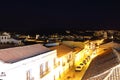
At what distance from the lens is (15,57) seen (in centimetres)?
2503

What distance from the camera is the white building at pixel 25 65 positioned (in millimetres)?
21453

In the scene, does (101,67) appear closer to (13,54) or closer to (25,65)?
(25,65)

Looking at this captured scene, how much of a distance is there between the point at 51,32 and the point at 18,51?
12431 centimetres

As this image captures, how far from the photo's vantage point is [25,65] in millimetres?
25125

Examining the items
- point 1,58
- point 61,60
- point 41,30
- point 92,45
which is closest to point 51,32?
point 41,30

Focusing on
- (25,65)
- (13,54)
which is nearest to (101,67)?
(25,65)

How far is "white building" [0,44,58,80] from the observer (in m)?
21.5

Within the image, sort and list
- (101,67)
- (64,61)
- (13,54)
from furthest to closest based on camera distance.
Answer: (64,61) → (13,54) → (101,67)

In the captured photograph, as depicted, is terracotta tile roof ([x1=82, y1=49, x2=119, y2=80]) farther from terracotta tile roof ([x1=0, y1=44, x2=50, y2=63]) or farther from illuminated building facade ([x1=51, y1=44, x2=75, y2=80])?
illuminated building facade ([x1=51, y1=44, x2=75, y2=80])

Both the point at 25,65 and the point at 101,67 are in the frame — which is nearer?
the point at 101,67

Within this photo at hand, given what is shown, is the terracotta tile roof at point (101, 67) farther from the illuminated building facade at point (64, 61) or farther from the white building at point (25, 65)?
the illuminated building facade at point (64, 61)

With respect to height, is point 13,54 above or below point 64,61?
above

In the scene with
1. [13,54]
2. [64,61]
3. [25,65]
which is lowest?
[64,61]

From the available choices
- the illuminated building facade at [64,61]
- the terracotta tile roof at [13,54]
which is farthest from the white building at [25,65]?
the illuminated building facade at [64,61]
